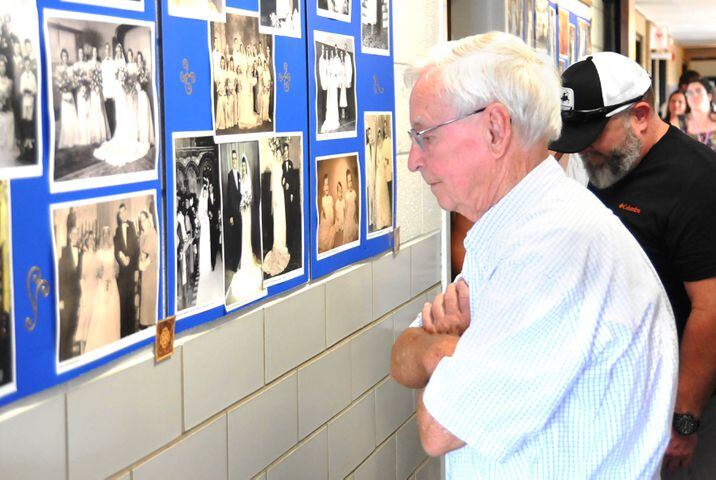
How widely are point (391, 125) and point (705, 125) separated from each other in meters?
4.35

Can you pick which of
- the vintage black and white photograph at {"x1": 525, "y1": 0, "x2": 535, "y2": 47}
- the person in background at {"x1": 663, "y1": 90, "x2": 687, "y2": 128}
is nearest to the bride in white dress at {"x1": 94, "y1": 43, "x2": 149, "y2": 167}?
the vintage black and white photograph at {"x1": 525, "y1": 0, "x2": 535, "y2": 47}

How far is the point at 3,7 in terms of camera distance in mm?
1157

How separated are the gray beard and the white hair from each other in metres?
0.95

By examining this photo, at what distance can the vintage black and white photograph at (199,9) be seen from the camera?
1562 mm

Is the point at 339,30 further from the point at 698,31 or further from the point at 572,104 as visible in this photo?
the point at 698,31

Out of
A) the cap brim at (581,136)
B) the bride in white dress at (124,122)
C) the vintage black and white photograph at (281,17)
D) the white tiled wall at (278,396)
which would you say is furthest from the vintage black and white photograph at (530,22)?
the bride in white dress at (124,122)

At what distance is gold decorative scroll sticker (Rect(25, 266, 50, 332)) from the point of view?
123 centimetres

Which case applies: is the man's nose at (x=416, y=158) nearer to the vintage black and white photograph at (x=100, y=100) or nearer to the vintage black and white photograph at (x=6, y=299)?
the vintage black and white photograph at (x=100, y=100)

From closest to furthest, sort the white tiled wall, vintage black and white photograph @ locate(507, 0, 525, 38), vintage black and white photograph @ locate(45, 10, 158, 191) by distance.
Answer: vintage black and white photograph @ locate(45, 10, 158, 191)
the white tiled wall
vintage black and white photograph @ locate(507, 0, 525, 38)

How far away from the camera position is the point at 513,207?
53.2 inches

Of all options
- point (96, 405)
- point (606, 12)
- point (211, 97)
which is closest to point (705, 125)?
point (606, 12)

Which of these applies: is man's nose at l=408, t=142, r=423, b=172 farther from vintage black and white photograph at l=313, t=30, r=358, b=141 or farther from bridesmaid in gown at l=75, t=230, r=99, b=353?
vintage black and white photograph at l=313, t=30, r=358, b=141

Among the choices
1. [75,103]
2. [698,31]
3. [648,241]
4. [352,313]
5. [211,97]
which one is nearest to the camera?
[75,103]

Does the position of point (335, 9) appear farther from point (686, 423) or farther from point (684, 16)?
point (684, 16)
